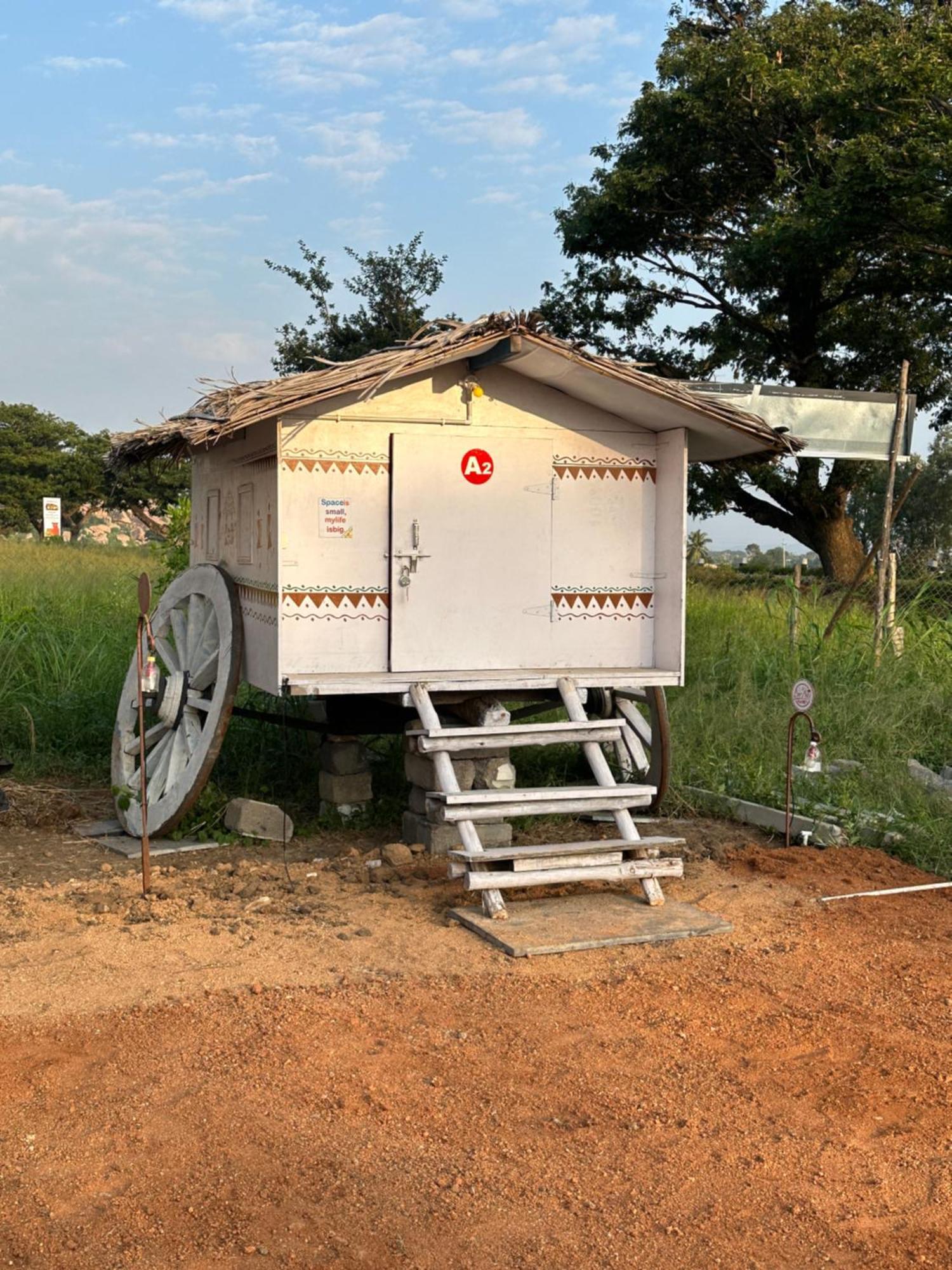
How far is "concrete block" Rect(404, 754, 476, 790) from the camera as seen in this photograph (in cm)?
746

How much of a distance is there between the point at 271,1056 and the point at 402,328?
65.7 ft

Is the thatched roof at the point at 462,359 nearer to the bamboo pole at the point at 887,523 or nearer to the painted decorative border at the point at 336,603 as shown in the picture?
the painted decorative border at the point at 336,603

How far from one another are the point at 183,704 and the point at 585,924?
132 inches

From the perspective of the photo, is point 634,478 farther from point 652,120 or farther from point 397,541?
point 652,120

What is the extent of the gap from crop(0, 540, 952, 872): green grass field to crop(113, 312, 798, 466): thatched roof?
2504 mm

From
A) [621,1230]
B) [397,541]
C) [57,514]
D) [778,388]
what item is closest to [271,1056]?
[621,1230]

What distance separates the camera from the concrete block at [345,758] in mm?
8172

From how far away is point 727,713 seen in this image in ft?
32.4

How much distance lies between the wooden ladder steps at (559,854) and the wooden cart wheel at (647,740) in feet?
4.93

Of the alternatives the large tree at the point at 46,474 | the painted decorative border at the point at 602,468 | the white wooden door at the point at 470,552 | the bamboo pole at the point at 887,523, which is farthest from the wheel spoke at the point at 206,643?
the large tree at the point at 46,474

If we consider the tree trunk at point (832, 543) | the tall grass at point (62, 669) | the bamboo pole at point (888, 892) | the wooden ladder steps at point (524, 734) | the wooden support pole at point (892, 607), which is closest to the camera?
the bamboo pole at point (888, 892)

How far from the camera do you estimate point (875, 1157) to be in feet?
12.4

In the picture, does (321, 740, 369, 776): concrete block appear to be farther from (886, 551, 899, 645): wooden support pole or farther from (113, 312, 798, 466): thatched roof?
(886, 551, 899, 645): wooden support pole

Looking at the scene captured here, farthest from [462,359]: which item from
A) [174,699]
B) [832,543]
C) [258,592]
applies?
[832,543]
